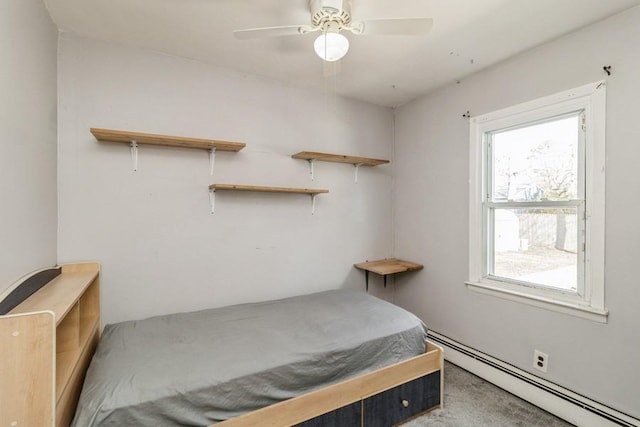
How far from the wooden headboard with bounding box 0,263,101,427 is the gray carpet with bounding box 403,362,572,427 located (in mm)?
1837

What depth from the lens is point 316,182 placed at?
→ 2.87 meters

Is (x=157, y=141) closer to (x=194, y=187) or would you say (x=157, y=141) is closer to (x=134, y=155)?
(x=134, y=155)

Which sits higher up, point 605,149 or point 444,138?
point 444,138

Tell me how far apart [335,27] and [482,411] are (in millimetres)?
2575

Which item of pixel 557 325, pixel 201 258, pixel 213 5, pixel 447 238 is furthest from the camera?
pixel 447 238

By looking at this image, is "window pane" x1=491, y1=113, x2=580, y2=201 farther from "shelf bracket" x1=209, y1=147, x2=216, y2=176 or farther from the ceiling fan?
"shelf bracket" x1=209, y1=147, x2=216, y2=176

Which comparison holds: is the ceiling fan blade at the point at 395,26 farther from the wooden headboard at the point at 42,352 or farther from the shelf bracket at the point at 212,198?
the wooden headboard at the point at 42,352

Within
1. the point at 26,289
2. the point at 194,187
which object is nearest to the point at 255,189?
the point at 194,187

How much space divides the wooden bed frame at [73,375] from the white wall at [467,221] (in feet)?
2.46

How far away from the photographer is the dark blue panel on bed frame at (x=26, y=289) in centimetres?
114

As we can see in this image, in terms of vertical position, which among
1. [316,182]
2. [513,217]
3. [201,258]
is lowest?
[201,258]

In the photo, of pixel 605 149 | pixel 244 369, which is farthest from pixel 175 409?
pixel 605 149

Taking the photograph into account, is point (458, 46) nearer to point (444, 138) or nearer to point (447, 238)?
point (444, 138)

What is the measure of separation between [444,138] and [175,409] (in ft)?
9.27
